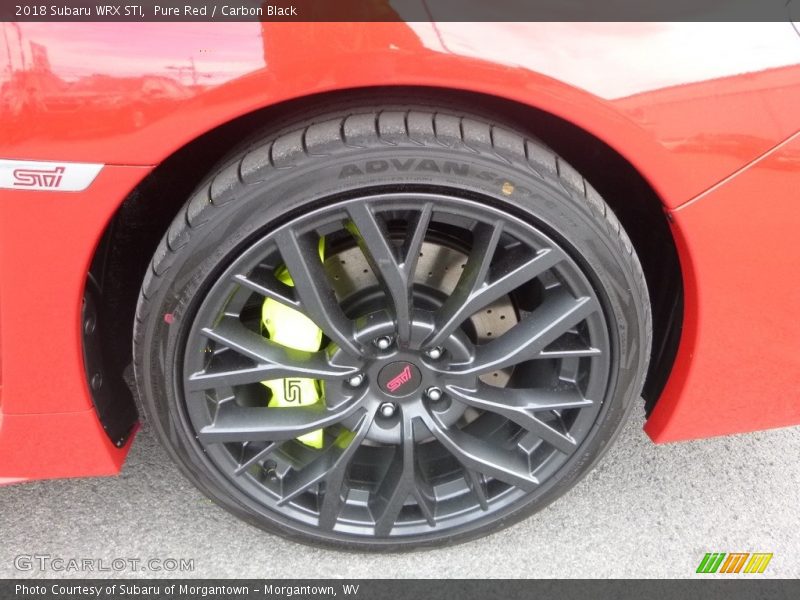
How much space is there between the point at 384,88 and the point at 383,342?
1.59 ft

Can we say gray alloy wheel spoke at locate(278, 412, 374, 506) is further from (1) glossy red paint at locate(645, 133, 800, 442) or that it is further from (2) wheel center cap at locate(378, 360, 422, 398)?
(1) glossy red paint at locate(645, 133, 800, 442)

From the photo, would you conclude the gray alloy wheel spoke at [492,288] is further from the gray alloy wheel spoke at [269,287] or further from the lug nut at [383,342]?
the gray alloy wheel spoke at [269,287]

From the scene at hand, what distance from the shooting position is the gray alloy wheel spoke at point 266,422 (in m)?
1.51

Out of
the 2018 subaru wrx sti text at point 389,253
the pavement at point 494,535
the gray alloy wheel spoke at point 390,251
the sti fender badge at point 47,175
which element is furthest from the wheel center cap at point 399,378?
the sti fender badge at point 47,175

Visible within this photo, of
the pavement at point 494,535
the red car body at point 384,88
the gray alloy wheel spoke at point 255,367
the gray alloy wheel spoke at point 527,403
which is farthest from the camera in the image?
the pavement at point 494,535

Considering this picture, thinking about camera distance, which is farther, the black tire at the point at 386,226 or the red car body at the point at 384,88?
the black tire at the point at 386,226

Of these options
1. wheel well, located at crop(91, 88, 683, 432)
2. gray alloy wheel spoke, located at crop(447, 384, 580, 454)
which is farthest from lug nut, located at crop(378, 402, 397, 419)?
wheel well, located at crop(91, 88, 683, 432)

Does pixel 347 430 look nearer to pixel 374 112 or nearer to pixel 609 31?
pixel 374 112

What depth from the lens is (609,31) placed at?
1.20 meters

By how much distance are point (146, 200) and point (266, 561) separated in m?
0.87

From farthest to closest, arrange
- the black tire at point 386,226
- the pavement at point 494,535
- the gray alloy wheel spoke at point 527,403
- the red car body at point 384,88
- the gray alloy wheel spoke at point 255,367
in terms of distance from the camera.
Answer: the pavement at point 494,535, the gray alloy wheel spoke at point 527,403, the gray alloy wheel spoke at point 255,367, the black tire at point 386,226, the red car body at point 384,88

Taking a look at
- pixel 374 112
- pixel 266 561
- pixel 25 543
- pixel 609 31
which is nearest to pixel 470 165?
pixel 374 112

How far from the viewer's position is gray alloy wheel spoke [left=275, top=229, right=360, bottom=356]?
1326mm

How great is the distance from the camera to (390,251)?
1.34 metres
